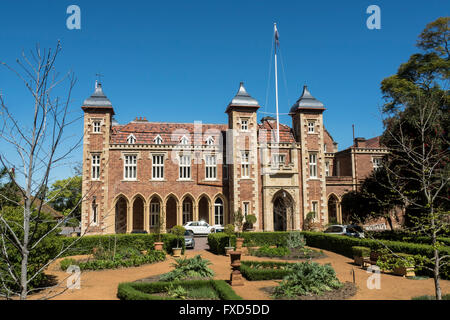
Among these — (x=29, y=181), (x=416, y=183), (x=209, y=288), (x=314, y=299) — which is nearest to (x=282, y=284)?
(x=314, y=299)

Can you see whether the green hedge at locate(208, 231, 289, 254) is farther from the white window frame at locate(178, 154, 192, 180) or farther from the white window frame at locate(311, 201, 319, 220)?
the white window frame at locate(178, 154, 192, 180)

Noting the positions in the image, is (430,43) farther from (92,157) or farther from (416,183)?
(92,157)

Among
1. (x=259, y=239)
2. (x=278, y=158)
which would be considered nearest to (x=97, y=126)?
(x=278, y=158)

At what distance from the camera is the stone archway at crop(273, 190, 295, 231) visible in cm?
3048

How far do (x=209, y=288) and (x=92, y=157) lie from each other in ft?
72.7

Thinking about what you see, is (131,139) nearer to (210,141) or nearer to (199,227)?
(210,141)

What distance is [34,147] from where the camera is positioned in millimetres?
5043

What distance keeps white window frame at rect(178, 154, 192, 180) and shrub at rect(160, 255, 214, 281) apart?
18.2 meters

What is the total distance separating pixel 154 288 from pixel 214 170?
21337 mm

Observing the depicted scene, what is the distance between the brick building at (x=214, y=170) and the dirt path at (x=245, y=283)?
1299 cm

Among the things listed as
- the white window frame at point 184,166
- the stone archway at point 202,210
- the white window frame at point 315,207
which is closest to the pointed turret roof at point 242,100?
the white window frame at point 184,166

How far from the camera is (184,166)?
3244 cm

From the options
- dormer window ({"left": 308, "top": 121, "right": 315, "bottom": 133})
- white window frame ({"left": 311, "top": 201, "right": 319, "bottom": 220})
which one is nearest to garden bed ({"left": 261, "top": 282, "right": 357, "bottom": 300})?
white window frame ({"left": 311, "top": 201, "right": 319, "bottom": 220})

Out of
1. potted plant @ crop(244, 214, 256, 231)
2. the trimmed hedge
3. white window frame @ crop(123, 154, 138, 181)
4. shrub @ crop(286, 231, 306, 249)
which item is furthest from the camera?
white window frame @ crop(123, 154, 138, 181)
